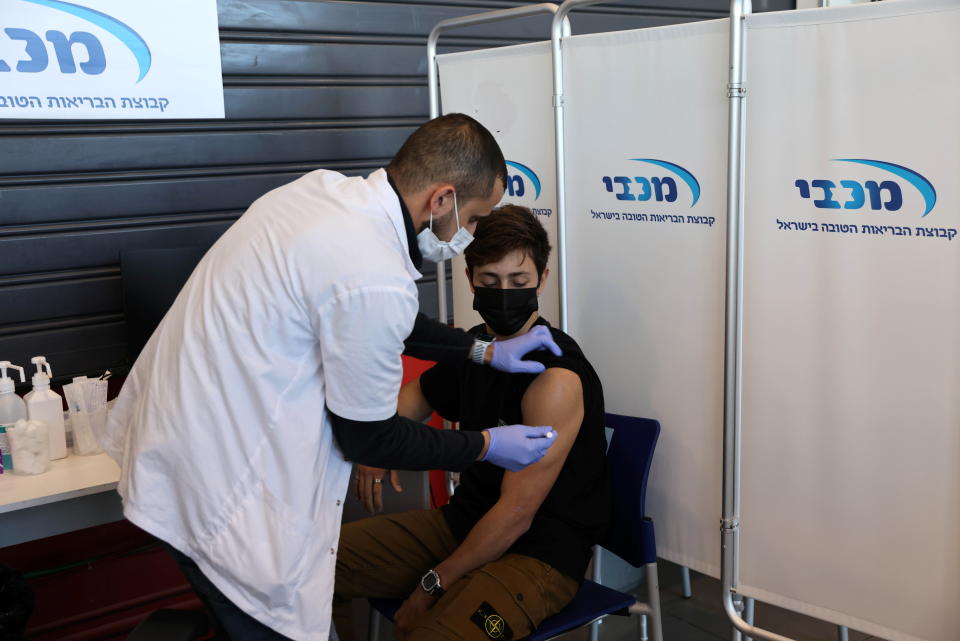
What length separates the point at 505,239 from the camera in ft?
6.97

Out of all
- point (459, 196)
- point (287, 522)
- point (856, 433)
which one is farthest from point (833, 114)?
point (287, 522)

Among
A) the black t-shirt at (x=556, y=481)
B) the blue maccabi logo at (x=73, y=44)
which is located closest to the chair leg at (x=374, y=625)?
the black t-shirt at (x=556, y=481)

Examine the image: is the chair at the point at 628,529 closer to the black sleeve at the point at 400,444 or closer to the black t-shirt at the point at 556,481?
the black t-shirt at the point at 556,481

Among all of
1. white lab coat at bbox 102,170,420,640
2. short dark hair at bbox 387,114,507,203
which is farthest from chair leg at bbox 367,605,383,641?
short dark hair at bbox 387,114,507,203

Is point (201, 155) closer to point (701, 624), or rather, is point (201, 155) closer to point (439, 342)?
point (439, 342)

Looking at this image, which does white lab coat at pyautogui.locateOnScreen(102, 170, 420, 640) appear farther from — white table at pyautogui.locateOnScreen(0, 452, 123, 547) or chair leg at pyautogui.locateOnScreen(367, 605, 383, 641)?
chair leg at pyautogui.locateOnScreen(367, 605, 383, 641)

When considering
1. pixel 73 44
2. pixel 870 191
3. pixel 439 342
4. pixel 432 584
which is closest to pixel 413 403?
pixel 439 342

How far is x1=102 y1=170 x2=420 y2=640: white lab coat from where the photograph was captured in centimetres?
144

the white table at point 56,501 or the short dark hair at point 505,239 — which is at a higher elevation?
the short dark hair at point 505,239

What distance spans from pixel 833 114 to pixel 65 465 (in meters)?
2.00

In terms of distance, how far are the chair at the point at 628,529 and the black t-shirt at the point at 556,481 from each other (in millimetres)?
61

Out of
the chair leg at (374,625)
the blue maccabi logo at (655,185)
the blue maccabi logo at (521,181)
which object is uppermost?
the blue maccabi logo at (521,181)

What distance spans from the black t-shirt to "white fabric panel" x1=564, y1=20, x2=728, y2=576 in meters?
0.23

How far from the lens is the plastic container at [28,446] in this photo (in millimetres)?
2111
